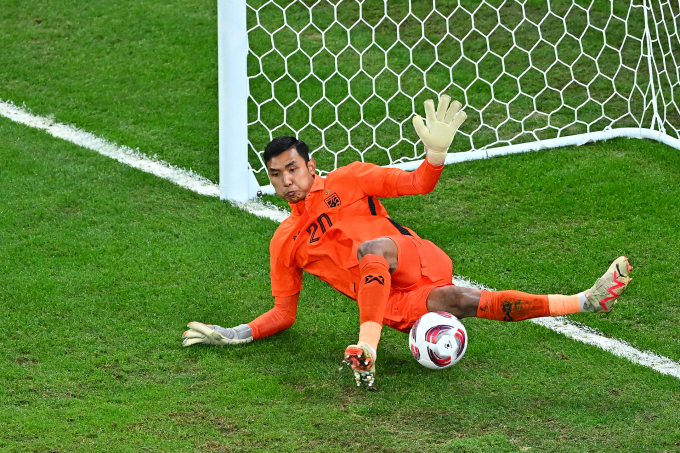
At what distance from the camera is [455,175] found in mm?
5984

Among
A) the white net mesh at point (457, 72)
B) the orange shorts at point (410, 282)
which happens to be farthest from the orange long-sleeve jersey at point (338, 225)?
the white net mesh at point (457, 72)

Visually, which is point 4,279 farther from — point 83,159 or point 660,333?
point 660,333

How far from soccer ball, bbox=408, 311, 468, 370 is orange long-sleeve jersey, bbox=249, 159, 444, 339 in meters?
0.39

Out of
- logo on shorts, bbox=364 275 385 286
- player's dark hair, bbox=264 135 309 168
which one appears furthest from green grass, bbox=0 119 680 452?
player's dark hair, bbox=264 135 309 168

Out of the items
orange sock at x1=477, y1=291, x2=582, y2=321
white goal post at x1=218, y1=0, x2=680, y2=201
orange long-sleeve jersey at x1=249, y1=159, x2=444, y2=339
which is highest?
white goal post at x1=218, y1=0, x2=680, y2=201

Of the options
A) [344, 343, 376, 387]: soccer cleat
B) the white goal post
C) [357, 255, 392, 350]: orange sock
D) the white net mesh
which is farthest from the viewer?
the white net mesh

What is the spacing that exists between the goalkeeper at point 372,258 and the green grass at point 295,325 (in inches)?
9.9

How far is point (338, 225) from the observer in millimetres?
3951

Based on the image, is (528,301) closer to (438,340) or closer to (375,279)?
(438,340)

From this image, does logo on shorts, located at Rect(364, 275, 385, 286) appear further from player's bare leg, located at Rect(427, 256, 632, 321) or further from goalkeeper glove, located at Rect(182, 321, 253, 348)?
goalkeeper glove, located at Rect(182, 321, 253, 348)

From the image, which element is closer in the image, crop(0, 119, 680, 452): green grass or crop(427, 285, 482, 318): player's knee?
crop(0, 119, 680, 452): green grass

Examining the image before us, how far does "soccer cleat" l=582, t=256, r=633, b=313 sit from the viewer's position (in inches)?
143

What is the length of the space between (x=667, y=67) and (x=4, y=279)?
17.2 feet

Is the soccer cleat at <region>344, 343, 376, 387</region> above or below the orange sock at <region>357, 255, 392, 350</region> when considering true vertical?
below
